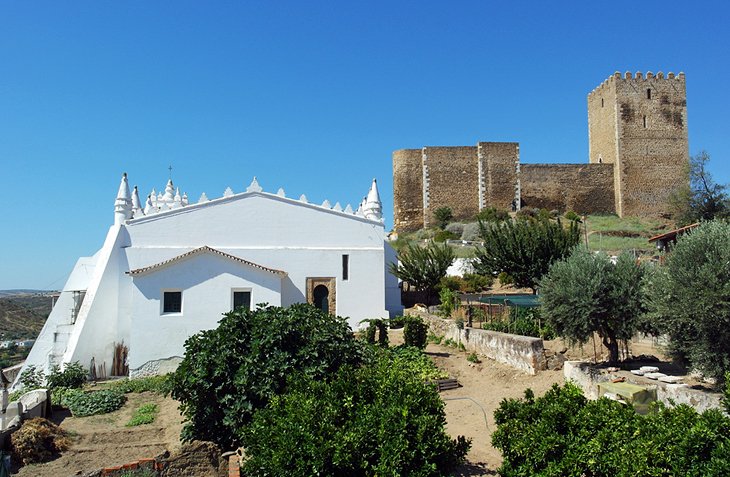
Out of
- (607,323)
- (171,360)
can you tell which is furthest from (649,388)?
(171,360)

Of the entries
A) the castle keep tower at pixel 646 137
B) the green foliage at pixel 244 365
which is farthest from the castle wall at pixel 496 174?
the green foliage at pixel 244 365

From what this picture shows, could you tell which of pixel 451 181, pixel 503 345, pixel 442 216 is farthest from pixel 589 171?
pixel 503 345

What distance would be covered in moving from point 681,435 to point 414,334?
1053 cm

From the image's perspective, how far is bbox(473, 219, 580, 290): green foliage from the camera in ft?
72.0

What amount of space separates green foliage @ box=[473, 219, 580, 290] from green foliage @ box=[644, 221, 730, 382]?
449 inches

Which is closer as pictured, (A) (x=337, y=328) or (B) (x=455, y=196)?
(A) (x=337, y=328)

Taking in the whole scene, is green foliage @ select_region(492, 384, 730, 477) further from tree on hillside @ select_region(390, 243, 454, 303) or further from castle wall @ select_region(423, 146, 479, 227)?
castle wall @ select_region(423, 146, 479, 227)

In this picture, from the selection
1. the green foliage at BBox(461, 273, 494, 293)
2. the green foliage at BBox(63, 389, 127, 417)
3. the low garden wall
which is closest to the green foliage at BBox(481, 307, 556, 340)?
the low garden wall

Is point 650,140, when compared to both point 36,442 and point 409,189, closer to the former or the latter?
point 409,189

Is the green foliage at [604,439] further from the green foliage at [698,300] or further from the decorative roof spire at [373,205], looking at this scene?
the decorative roof spire at [373,205]

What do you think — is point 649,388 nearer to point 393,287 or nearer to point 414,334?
point 414,334

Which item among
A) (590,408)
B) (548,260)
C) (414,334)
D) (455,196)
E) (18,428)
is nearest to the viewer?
(590,408)

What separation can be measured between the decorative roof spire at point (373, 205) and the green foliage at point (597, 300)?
→ 1125cm

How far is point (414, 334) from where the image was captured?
16.0 meters
